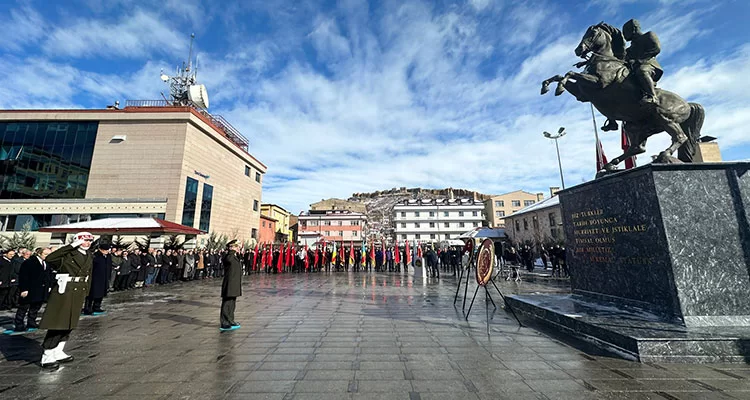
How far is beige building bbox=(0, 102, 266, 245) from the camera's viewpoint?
24.1m

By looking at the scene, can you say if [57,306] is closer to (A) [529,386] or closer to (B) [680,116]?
(A) [529,386]

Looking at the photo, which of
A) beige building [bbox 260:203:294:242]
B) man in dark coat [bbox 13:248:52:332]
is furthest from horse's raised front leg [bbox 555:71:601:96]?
beige building [bbox 260:203:294:242]

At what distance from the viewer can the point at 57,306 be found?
418 centimetres

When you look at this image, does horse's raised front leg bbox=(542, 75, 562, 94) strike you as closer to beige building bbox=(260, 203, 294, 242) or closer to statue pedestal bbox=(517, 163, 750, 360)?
statue pedestal bbox=(517, 163, 750, 360)

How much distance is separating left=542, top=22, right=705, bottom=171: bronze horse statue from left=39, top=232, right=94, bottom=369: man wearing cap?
898 centimetres

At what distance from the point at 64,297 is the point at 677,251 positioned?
9565 mm

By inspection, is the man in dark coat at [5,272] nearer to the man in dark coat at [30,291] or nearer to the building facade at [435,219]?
the man in dark coat at [30,291]

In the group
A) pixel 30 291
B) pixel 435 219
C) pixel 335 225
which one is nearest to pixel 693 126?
pixel 30 291

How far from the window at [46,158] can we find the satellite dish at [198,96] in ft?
27.1

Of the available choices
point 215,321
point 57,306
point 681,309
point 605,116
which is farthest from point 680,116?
point 57,306

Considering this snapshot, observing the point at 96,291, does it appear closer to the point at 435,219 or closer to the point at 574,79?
the point at 574,79

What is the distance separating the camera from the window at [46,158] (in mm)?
24938

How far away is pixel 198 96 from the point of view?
2994 cm

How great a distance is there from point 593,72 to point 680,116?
1.91 m
